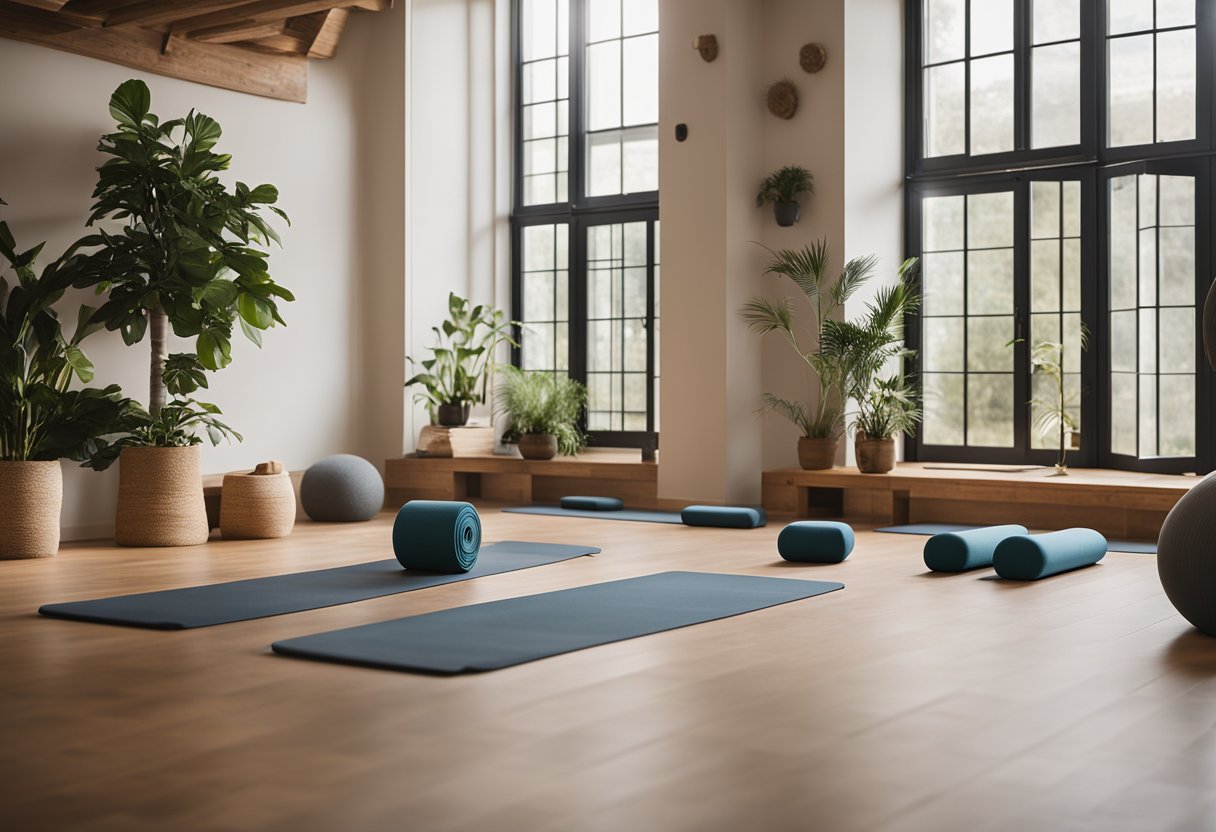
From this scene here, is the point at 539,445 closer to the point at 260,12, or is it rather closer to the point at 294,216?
the point at 294,216

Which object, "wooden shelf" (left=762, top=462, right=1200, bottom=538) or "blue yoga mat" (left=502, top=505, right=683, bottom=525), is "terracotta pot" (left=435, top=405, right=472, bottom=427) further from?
"wooden shelf" (left=762, top=462, right=1200, bottom=538)

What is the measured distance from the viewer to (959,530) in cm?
691

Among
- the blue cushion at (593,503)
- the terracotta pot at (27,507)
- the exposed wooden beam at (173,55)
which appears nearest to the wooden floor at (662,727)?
the terracotta pot at (27,507)

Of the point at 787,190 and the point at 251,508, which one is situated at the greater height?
the point at 787,190

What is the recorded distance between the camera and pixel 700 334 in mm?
8375

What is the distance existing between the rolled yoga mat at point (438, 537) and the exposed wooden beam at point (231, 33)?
367 centimetres

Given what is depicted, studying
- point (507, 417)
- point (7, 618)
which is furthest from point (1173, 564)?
point (507, 417)

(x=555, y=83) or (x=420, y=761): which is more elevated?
(x=555, y=83)

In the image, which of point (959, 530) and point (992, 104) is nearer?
point (959, 530)

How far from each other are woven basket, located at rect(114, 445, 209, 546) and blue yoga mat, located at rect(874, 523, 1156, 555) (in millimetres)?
3761

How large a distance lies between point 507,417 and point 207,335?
114 inches

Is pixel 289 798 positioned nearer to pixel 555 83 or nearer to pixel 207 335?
pixel 207 335

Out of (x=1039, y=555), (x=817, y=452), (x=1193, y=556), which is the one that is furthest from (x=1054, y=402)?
(x=1193, y=556)

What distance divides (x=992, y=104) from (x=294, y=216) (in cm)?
455
